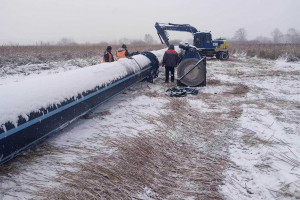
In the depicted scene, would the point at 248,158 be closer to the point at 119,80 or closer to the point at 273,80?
the point at 119,80

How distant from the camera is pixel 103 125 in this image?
16.8 feet

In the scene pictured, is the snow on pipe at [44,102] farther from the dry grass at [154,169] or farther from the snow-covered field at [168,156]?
the dry grass at [154,169]

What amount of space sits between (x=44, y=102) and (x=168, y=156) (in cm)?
222

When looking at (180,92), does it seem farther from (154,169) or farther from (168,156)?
(154,169)

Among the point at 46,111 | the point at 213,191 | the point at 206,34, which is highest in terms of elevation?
the point at 206,34

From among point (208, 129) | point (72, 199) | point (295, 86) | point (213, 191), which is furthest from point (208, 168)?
point (295, 86)

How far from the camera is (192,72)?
8.90m

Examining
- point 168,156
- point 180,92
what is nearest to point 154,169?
point 168,156

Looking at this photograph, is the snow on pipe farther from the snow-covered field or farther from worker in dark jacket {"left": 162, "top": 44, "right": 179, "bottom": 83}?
worker in dark jacket {"left": 162, "top": 44, "right": 179, "bottom": 83}

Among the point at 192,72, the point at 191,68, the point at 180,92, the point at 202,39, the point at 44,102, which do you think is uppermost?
the point at 202,39

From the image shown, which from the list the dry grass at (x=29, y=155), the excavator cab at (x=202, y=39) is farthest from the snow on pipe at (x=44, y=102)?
the excavator cab at (x=202, y=39)

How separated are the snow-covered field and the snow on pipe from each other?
1.27 feet

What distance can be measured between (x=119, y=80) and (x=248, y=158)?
162 inches

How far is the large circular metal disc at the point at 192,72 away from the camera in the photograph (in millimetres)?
8742
